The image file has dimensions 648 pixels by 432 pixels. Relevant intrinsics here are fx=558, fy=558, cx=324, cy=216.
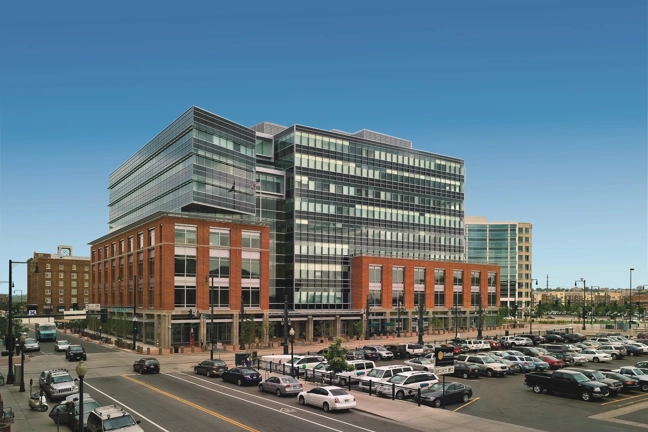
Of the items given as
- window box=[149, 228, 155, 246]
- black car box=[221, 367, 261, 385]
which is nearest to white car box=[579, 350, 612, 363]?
black car box=[221, 367, 261, 385]

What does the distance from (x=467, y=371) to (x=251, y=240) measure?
40.2 m

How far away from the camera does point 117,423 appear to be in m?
23.5

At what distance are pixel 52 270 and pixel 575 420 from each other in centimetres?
17890

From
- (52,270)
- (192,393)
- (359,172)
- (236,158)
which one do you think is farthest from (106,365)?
(52,270)

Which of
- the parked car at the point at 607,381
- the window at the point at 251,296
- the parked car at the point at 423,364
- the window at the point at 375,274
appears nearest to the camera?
the parked car at the point at 607,381

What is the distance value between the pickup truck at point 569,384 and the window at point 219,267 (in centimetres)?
4445

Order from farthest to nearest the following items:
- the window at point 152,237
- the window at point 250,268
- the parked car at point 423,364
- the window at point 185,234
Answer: the window at point 250,268 → the window at point 152,237 → the window at point 185,234 → the parked car at point 423,364

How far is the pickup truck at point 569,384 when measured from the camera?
34500mm

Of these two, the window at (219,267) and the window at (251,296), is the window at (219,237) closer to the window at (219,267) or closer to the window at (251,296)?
the window at (219,267)

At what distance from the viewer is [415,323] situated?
10025cm

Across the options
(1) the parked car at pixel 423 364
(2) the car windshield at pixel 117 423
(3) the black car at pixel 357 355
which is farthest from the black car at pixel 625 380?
(2) the car windshield at pixel 117 423

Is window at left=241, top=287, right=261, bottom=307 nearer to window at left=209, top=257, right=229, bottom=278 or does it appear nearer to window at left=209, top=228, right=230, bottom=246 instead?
window at left=209, top=257, right=229, bottom=278

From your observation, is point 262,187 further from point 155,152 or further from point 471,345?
point 471,345

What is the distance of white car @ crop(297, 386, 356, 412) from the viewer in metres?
31.2
